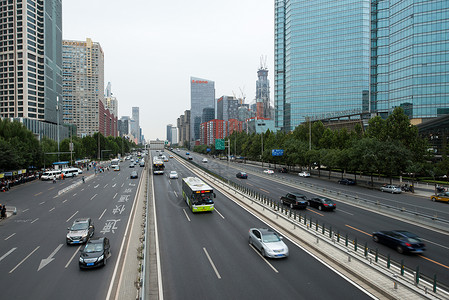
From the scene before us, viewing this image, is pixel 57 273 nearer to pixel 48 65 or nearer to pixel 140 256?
pixel 140 256

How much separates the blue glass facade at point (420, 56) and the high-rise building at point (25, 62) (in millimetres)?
142364

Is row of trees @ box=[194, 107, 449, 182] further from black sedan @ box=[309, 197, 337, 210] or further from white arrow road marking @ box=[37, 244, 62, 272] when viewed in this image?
white arrow road marking @ box=[37, 244, 62, 272]

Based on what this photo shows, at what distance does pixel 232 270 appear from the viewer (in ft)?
49.0

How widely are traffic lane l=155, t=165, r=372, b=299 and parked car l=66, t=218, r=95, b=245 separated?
5.50 metres

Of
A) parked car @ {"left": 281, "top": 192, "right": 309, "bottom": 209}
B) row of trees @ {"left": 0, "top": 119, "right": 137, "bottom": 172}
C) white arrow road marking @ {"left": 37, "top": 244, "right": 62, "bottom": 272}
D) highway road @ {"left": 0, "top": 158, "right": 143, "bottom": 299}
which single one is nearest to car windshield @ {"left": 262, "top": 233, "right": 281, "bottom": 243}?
highway road @ {"left": 0, "top": 158, "right": 143, "bottom": 299}

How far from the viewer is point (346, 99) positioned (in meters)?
120

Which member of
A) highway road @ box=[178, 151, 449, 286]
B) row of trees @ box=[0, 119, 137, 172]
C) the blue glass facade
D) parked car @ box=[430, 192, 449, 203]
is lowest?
highway road @ box=[178, 151, 449, 286]

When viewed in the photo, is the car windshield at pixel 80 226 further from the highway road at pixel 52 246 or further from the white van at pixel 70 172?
the white van at pixel 70 172

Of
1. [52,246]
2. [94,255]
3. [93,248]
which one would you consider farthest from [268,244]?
[52,246]

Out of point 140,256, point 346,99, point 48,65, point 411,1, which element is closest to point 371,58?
point 346,99

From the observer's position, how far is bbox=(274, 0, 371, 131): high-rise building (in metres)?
118

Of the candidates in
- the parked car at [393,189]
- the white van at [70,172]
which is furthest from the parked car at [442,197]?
the white van at [70,172]

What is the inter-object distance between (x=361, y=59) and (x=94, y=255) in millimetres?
130628

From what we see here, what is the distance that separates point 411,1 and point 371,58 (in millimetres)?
30490
